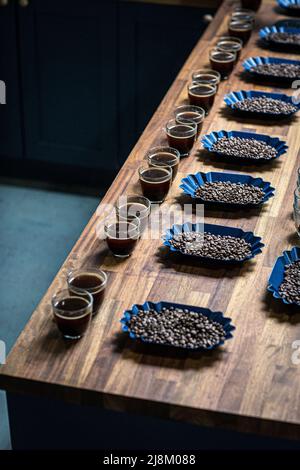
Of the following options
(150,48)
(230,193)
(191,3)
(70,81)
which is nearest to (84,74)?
(70,81)

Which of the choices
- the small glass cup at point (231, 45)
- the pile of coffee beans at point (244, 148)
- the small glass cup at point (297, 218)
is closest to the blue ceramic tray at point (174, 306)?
the small glass cup at point (297, 218)

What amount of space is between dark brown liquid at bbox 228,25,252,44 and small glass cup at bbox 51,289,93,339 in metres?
2.08

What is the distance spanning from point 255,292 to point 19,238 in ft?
7.36

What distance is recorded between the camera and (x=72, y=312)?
212 centimetres

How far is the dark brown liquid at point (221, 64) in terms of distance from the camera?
11.8 feet

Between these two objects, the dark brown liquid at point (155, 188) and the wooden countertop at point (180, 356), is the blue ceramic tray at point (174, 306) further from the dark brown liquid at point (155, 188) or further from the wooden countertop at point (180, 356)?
the dark brown liquid at point (155, 188)

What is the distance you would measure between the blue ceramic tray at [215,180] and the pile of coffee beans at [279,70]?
88 centimetres

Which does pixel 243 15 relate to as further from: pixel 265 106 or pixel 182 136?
pixel 182 136

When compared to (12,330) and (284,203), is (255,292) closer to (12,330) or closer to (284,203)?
(284,203)

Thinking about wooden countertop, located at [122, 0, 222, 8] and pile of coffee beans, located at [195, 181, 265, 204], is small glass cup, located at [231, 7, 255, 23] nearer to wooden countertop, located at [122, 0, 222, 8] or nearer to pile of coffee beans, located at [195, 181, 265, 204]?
wooden countertop, located at [122, 0, 222, 8]

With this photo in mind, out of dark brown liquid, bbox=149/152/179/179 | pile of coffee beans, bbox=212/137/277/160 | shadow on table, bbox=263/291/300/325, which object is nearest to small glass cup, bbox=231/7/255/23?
pile of coffee beans, bbox=212/137/277/160

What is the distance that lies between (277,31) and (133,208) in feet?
5.93

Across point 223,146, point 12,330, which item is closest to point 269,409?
point 223,146

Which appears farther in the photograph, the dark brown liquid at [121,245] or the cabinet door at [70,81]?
the cabinet door at [70,81]
